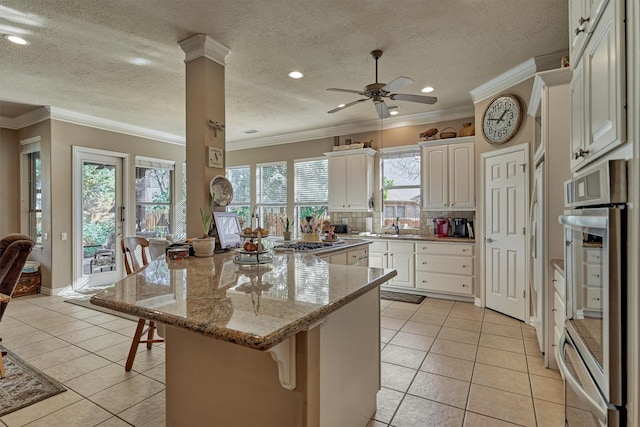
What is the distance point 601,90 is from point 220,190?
8.68 ft

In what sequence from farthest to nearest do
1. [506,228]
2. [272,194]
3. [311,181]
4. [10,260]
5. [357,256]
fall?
[272,194] → [311,181] → [357,256] → [506,228] → [10,260]

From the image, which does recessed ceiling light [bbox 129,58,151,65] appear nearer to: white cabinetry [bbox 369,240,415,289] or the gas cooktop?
the gas cooktop

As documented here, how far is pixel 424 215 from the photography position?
17.6 feet

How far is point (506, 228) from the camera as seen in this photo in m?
3.81

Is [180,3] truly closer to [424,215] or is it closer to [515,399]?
[515,399]

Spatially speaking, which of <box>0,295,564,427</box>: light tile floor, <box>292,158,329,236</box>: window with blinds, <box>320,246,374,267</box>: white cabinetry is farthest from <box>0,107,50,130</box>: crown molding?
<box>320,246,374,267</box>: white cabinetry

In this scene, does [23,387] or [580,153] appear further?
[23,387]

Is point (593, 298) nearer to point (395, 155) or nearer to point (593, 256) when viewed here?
point (593, 256)

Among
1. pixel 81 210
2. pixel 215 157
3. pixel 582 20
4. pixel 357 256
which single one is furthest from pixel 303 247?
pixel 81 210

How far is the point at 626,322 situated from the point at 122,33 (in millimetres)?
3713

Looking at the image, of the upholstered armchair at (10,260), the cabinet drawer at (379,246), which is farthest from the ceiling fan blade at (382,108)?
the upholstered armchair at (10,260)

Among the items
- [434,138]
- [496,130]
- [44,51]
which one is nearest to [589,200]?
[496,130]

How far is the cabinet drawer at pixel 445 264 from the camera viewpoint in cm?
446

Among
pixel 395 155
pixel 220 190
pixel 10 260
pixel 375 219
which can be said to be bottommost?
pixel 10 260
